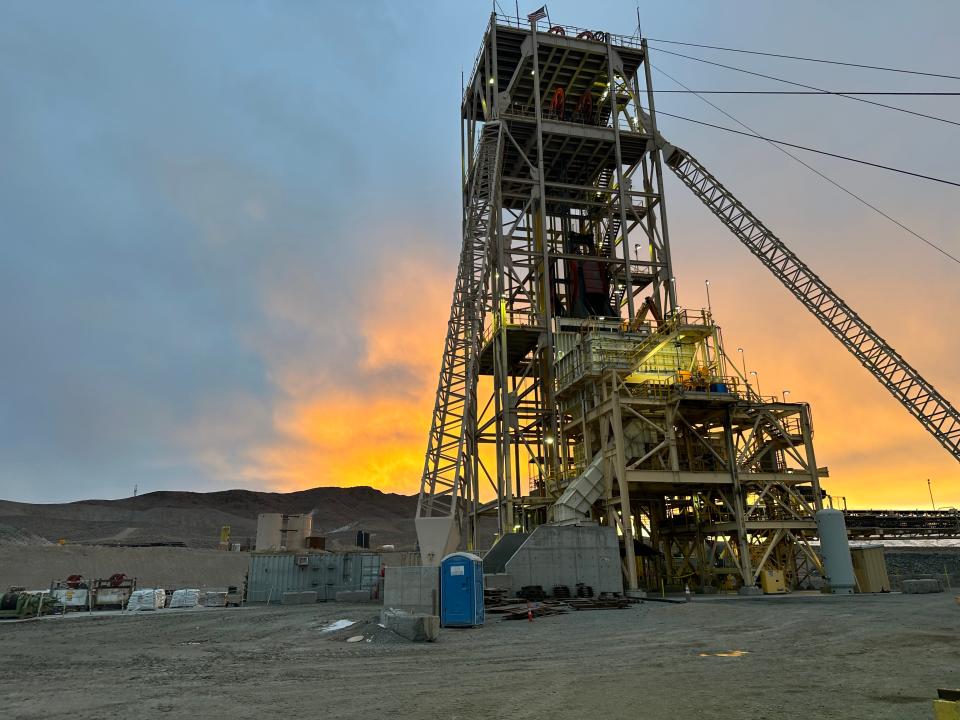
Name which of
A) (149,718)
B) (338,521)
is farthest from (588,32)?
(338,521)

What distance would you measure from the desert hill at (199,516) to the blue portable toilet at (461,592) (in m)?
64.1

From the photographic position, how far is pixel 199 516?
406 feet

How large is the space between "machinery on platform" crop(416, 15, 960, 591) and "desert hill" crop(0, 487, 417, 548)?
47.5 m

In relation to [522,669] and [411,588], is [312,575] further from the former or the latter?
[522,669]

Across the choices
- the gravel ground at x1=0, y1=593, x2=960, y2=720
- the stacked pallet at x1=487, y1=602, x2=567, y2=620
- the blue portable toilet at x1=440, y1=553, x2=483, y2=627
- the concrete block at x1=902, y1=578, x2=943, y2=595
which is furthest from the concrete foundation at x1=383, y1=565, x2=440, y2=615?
the concrete block at x1=902, y1=578, x2=943, y2=595

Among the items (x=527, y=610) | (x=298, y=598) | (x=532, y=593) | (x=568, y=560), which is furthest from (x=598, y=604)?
(x=298, y=598)

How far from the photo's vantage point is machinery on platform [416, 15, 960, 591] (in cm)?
3094

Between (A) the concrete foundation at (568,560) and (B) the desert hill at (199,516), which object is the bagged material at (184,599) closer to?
(A) the concrete foundation at (568,560)

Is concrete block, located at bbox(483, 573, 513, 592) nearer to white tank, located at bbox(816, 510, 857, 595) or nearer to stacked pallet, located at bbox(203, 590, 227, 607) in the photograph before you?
white tank, located at bbox(816, 510, 857, 595)

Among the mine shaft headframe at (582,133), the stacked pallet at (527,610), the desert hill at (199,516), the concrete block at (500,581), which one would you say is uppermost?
the mine shaft headframe at (582,133)

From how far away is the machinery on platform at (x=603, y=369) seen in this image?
102 ft

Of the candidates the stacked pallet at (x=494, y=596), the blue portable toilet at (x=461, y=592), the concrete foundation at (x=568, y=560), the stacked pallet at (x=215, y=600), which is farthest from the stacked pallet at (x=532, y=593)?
the stacked pallet at (x=215, y=600)

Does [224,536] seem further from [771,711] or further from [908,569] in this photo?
[771,711]

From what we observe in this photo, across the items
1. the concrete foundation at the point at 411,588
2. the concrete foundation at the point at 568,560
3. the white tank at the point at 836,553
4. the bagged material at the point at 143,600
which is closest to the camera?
the concrete foundation at the point at 411,588
